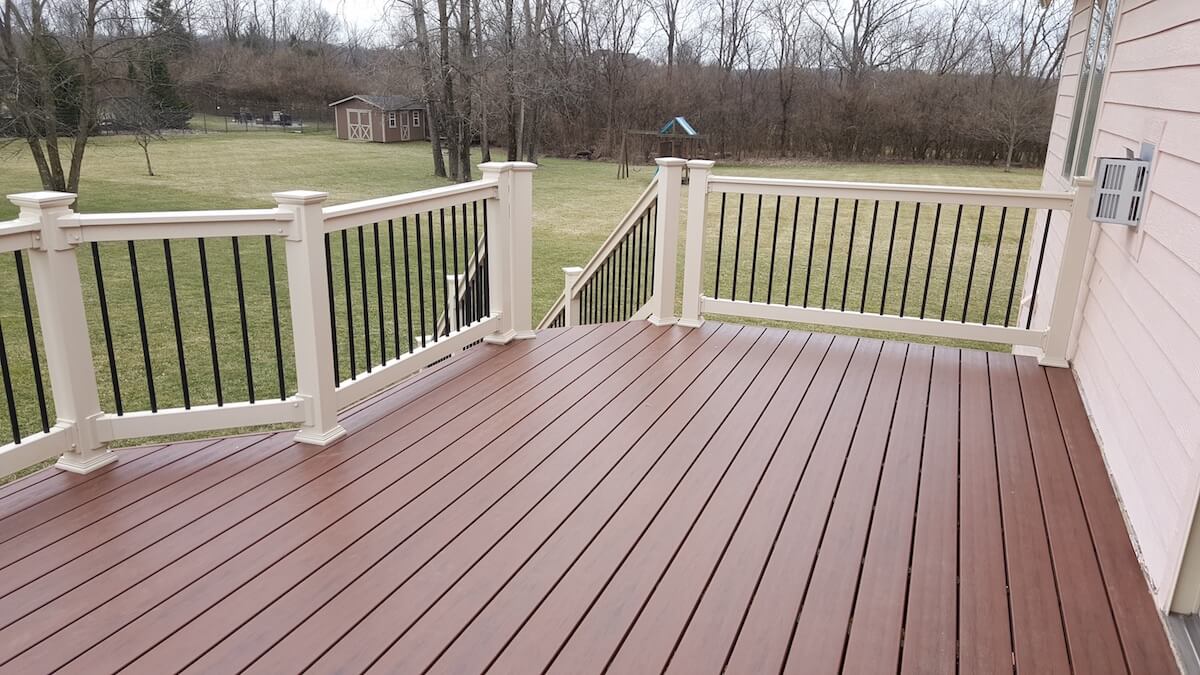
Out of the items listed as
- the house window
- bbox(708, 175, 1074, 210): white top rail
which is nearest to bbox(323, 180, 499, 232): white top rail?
bbox(708, 175, 1074, 210): white top rail

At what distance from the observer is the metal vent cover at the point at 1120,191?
9.68ft

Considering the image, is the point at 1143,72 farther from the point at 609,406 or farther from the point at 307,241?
the point at 307,241

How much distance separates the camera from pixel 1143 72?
10.7ft

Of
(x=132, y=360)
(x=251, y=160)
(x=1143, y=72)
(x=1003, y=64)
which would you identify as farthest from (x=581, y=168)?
(x=1143, y=72)

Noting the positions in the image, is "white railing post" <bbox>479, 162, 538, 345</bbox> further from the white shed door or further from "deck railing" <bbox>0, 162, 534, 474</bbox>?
the white shed door

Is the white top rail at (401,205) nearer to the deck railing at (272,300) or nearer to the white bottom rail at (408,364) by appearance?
the deck railing at (272,300)

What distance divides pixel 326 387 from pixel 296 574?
1.00 m

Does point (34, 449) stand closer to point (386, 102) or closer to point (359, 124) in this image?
point (386, 102)

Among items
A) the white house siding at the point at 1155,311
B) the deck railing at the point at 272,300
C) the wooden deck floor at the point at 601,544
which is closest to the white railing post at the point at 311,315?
the deck railing at the point at 272,300

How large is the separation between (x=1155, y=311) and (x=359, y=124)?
3528 cm

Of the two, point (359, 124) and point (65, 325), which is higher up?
point (359, 124)

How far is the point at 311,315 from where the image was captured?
2.83 m

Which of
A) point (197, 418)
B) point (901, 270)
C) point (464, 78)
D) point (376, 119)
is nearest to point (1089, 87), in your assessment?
point (197, 418)

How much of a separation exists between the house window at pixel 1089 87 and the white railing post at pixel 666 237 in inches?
91.4
